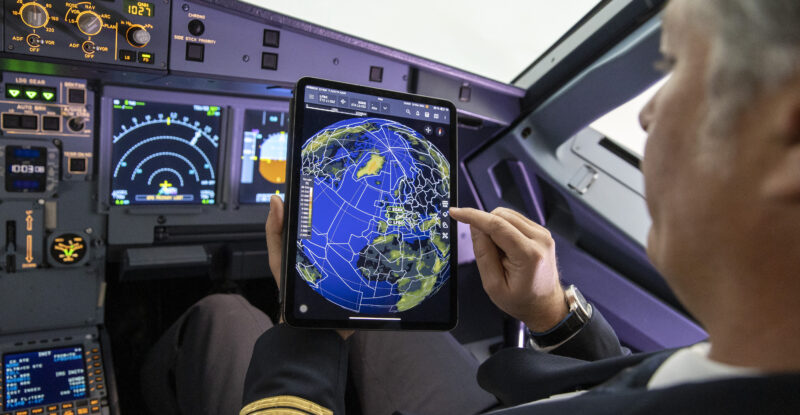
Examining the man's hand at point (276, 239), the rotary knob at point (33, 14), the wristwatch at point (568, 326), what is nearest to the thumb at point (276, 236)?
the man's hand at point (276, 239)

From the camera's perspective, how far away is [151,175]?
1917 millimetres

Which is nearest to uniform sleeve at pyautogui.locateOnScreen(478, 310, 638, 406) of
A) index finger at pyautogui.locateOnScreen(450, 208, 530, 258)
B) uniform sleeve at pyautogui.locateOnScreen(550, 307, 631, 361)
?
uniform sleeve at pyautogui.locateOnScreen(550, 307, 631, 361)

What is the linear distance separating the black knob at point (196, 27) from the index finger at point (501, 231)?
1073mm

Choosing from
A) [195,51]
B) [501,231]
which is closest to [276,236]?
[501,231]

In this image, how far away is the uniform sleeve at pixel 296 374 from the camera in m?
0.94

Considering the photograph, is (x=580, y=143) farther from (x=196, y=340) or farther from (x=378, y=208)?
(x=196, y=340)

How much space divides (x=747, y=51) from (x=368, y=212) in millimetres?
841

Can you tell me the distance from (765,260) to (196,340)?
148 cm

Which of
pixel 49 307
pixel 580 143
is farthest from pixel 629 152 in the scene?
pixel 49 307

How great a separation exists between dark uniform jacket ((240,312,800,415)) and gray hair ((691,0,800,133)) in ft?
0.79

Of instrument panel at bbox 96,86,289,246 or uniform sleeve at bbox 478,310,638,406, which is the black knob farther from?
uniform sleeve at bbox 478,310,638,406

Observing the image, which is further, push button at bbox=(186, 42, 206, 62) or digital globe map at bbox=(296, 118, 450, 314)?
push button at bbox=(186, 42, 206, 62)

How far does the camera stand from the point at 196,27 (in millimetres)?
1733

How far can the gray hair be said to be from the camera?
48cm
